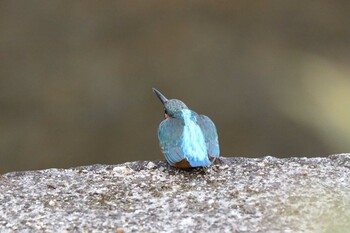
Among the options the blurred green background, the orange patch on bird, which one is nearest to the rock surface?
the orange patch on bird

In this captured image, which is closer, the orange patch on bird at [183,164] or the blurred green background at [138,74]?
the orange patch on bird at [183,164]

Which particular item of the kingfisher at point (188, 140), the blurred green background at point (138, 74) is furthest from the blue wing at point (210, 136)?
the blurred green background at point (138, 74)

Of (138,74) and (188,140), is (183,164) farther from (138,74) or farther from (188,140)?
(138,74)

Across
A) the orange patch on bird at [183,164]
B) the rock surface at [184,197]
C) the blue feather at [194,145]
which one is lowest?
the rock surface at [184,197]

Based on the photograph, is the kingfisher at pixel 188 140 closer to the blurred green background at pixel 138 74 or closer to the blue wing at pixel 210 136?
the blue wing at pixel 210 136

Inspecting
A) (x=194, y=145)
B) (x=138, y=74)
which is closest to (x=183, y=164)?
(x=194, y=145)

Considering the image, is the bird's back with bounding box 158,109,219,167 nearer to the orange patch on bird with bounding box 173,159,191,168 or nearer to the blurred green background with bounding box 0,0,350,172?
the orange patch on bird with bounding box 173,159,191,168
